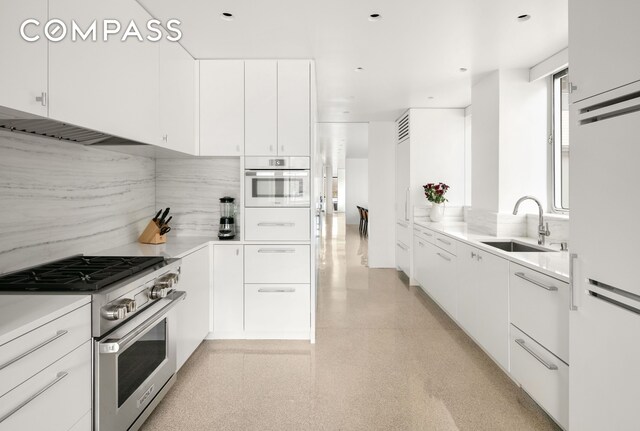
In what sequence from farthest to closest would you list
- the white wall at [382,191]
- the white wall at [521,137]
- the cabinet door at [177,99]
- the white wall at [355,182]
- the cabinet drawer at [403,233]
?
the white wall at [355,182] < the white wall at [382,191] < the cabinet drawer at [403,233] < the white wall at [521,137] < the cabinet door at [177,99]

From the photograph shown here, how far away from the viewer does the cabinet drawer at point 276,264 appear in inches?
138

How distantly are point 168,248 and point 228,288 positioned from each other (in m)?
0.72

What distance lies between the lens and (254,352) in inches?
128

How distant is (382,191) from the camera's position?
664 cm

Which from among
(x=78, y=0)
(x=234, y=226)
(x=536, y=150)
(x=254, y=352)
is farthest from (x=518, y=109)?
(x=78, y=0)

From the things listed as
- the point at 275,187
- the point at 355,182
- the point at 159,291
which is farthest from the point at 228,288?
the point at 355,182

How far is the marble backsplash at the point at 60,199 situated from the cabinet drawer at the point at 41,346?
0.79m

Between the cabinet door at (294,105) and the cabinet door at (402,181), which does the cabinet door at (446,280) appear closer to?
the cabinet door at (402,181)

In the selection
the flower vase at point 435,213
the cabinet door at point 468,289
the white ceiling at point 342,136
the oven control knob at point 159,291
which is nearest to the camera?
the oven control knob at point 159,291

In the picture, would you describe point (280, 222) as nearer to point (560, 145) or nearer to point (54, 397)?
point (54, 397)

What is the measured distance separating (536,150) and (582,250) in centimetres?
257

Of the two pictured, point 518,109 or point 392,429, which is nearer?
point 392,429

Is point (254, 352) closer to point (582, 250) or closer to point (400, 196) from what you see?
point (582, 250)

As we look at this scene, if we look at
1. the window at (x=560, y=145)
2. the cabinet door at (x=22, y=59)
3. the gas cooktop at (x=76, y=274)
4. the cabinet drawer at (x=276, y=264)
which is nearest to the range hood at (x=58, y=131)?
the cabinet door at (x=22, y=59)
